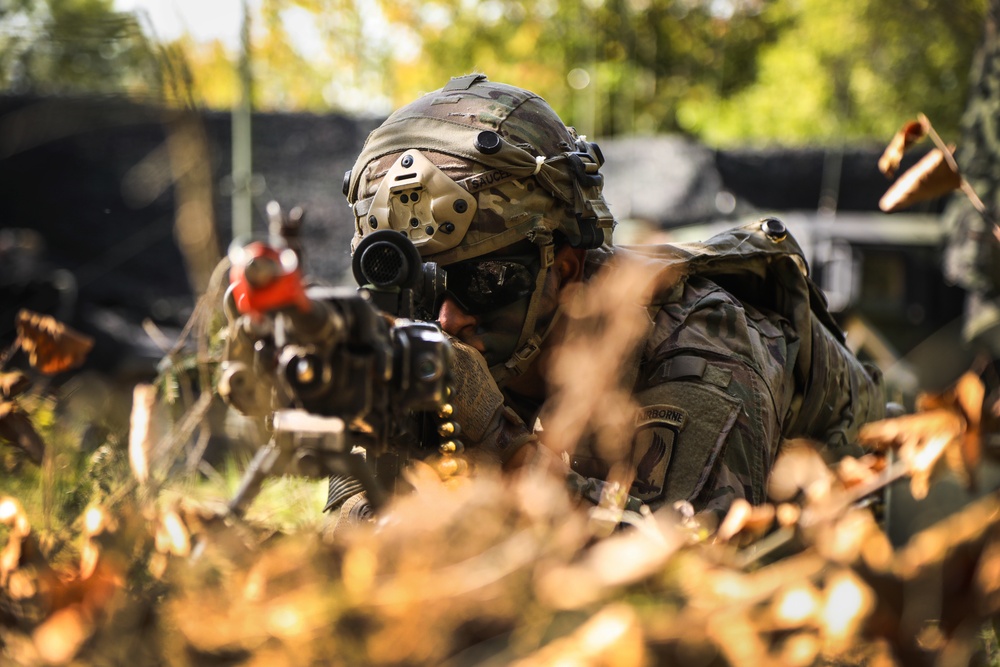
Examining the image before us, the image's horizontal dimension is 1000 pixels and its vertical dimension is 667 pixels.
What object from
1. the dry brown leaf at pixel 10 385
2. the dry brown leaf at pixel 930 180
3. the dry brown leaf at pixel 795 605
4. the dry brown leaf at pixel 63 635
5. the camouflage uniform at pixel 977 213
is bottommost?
the camouflage uniform at pixel 977 213

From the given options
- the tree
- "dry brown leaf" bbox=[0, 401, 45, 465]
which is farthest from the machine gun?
the tree

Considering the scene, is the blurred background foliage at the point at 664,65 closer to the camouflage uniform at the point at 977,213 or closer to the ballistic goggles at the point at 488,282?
the camouflage uniform at the point at 977,213

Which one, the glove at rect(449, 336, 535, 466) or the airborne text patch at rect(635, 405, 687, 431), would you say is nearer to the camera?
the glove at rect(449, 336, 535, 466)

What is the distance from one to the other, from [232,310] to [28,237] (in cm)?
665

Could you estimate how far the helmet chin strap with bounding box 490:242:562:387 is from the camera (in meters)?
2.93

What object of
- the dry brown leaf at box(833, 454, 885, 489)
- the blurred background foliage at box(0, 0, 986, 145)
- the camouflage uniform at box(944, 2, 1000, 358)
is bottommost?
the blurred background foliage at box(0, 0, 986, 145)

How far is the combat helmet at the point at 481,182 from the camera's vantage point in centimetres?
283

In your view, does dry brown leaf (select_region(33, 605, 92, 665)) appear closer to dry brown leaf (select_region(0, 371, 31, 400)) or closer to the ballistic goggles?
dry brown leaf (select_region(0, 371, 31, 400))

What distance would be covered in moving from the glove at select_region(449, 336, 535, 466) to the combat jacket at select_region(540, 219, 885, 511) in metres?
0.50

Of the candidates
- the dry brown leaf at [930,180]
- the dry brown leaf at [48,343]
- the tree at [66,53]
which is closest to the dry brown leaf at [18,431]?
the dry brown leaf at [48,343]

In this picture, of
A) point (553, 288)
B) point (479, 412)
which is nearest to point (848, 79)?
point (553, 288)

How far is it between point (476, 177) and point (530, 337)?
471mm

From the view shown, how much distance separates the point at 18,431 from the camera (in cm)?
266

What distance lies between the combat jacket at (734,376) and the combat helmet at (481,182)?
28 centimetres
